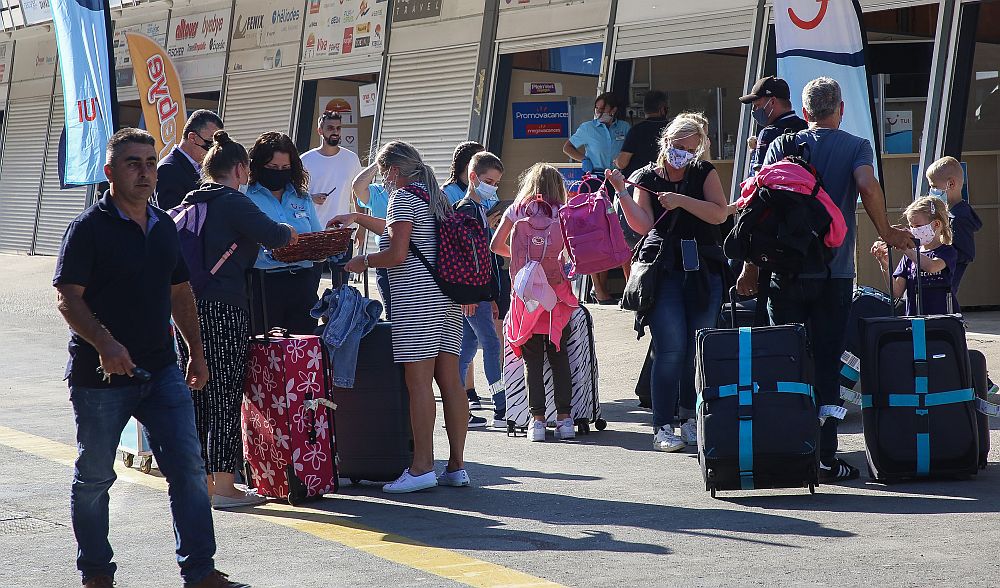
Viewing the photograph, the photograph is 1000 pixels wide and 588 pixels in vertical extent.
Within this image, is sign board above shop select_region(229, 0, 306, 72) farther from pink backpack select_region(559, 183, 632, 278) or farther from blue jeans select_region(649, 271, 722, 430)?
blue jeans select_region(649, 271, 722, 430)

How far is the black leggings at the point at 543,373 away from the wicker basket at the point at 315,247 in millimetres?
1980

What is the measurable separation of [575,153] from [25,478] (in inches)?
295

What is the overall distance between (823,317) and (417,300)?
2.05m

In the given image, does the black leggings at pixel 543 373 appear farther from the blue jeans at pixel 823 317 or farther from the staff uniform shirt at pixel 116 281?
the staff uniform shirt at pixel 116 281

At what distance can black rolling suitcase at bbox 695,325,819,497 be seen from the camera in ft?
20.7

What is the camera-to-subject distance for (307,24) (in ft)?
64.4

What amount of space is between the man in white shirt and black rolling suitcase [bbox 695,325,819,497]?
4455 mm

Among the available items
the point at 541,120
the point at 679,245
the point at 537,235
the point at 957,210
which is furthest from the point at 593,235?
the point at 541,120

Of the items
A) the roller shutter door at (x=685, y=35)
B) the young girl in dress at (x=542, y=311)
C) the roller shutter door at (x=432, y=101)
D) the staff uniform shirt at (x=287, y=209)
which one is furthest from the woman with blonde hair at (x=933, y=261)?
the roller shutter door at (x=432, y=101)

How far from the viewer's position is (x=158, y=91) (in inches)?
666

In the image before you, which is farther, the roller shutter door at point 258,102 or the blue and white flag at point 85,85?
the roller shutter door at point 258,102

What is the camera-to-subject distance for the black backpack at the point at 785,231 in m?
6.64

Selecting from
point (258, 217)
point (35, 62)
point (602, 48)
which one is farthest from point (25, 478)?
point (35, 62)

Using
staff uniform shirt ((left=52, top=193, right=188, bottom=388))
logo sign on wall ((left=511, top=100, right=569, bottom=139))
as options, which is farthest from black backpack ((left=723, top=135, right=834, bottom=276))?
logo sign on wall ((left=511, top=100, right=569, bottom=139))
